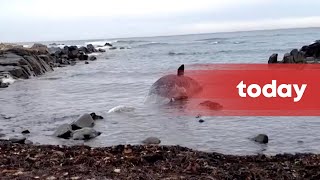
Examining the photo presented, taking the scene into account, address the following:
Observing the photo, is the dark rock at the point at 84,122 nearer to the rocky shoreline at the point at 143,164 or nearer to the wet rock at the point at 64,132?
the wet rock at the point at 64,132

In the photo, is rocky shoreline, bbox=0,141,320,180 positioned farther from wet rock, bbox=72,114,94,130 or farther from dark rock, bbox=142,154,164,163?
wet rock, bbox=72,114,94,130

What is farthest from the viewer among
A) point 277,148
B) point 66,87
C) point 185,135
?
point 66,87

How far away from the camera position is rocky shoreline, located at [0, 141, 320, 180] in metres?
6.04

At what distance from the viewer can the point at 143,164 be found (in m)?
6.77

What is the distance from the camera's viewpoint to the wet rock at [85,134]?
10.1 meters

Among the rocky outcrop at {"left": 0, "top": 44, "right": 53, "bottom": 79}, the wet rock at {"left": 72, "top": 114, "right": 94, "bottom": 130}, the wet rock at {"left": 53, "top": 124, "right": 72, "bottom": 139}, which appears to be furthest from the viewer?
the rocky outcrop at {"left": 0, "top": 44, "right": 53, "bottom": 79}

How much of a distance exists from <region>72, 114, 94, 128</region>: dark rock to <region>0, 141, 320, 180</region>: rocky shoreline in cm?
294

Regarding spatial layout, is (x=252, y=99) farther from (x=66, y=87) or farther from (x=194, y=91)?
(x=66, y=87)

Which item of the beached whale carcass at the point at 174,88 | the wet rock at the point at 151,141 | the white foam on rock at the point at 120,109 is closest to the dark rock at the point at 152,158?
the wet rock at the point at 151,141

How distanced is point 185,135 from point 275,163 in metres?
3.45

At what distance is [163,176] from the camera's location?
5957mm

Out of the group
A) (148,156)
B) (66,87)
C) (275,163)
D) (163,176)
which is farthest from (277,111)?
(66,87)

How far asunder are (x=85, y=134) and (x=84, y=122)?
45.3 inches

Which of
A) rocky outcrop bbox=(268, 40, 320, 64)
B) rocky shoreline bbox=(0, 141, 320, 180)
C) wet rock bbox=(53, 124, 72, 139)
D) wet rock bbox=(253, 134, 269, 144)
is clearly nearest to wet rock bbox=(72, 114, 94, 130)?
wet rock bbox=(53, 124, 72, 139)
